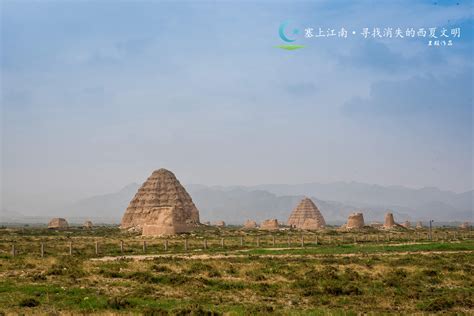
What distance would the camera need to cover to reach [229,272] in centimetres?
2442

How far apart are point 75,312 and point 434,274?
648 inches

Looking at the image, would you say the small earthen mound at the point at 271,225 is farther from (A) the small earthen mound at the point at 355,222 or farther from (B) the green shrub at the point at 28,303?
(B) the green shrub at the point at 28,303

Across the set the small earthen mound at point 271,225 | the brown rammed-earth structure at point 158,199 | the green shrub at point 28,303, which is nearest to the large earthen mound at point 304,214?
the brown rammed-earth structure at point 158,199

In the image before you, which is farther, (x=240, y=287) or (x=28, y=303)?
(x=240, y=287)

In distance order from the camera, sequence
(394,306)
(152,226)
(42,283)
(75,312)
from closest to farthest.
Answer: (75,312)
(394,306)
(42,283)
(152,226)

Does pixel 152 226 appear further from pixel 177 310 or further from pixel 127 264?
pixel 177 310

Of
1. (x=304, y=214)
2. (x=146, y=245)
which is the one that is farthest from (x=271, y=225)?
(x=146, y=245)

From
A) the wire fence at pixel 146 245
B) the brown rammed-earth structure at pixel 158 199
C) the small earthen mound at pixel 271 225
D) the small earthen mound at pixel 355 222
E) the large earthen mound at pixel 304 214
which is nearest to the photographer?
the wire fence at pixel 146 245

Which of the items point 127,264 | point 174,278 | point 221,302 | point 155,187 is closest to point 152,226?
point 127,264

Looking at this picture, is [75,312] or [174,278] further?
[174,278]

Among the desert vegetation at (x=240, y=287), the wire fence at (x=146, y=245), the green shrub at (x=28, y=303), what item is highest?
the green shrub at (x=28, y=303)

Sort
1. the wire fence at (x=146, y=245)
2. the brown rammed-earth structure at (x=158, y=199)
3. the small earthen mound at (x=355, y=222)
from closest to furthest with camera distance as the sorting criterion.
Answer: the wire fence at (x=146, y=245) → the small earthen mound at (x=355, y=222) → the brown rammed-earth structure at (x=158, y=199)

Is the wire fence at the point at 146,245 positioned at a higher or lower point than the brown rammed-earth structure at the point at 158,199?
lower

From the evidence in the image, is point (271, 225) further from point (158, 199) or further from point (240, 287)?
point (240, 287)
